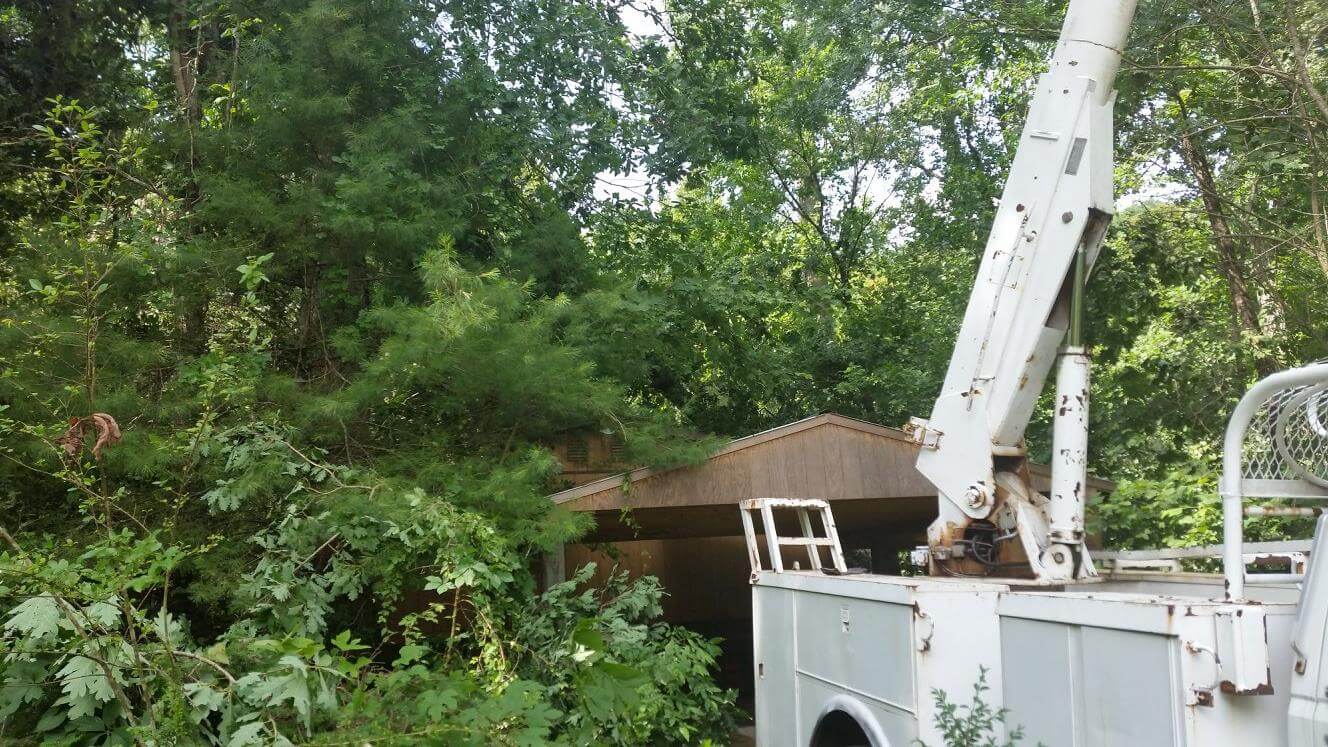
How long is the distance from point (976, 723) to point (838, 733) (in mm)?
1623

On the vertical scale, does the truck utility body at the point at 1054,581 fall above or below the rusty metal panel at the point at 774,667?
above

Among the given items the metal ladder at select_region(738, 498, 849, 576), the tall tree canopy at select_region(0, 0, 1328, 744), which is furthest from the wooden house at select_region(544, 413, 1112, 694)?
the metal ladder at select_region(738, 498, 849, 576)

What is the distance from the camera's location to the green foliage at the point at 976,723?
3816 millimetres

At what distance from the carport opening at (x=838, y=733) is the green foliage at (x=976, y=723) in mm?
1206

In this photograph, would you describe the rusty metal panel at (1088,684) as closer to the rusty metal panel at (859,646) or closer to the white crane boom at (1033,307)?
the rusty metal panel at (859,646)

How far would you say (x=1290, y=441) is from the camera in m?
3.66

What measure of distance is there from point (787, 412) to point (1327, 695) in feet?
39.6

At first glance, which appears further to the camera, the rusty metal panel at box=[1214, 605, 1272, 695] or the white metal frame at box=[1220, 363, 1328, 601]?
the white metal frame at box=[1220, 363, 1328, 601]

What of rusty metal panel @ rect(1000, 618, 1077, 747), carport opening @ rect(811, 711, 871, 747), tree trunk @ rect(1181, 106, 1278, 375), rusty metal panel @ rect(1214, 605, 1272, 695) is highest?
tree trunk @ rect(1181, 106, 1278, 375)

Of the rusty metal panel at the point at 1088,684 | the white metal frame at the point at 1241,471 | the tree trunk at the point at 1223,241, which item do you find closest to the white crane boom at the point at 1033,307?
the rusty metal panel at the point at 1088,684

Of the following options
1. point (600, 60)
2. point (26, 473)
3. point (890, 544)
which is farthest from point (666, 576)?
point (26, 473)

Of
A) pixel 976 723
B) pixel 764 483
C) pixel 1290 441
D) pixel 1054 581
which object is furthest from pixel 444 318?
pixel 1290 441

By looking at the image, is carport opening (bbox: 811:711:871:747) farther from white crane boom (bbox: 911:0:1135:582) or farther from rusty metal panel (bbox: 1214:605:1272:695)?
rusty metal panel (bbox: 1214:605:1272:695)

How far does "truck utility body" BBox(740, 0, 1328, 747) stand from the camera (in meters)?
2.95
